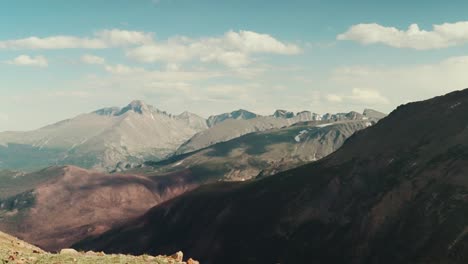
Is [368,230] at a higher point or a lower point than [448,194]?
lower

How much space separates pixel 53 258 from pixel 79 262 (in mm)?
2912

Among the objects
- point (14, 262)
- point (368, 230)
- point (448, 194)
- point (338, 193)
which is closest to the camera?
point (14, 262)

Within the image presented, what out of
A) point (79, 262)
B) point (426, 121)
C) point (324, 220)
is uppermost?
point (426, 121)

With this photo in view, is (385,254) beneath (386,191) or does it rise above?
beneath

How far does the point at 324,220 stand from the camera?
18200 cm

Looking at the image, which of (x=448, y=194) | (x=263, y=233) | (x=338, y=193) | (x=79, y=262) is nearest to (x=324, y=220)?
(x=338, y=193)

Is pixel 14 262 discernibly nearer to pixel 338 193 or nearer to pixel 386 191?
pixel 386 191

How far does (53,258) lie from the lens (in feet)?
134

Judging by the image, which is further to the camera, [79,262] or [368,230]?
[368,230]

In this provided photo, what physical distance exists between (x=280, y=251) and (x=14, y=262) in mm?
151550

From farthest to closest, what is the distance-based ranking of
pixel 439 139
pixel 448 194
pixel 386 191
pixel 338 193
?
pixel 338 193
pixel 439 139
pixel 386 191
pixel 448 194

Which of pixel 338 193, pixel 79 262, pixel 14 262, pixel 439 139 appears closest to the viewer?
pixel 14 262

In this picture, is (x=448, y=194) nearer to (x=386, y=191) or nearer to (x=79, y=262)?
(x=386, y=191)

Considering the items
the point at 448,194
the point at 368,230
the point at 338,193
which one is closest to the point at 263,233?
the point at 338,193
